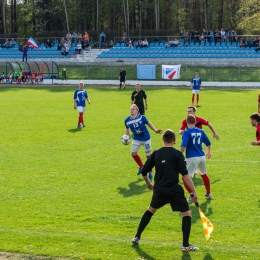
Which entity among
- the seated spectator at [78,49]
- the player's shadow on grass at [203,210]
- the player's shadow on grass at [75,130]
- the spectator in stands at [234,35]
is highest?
the spectator in stands at [234,35]

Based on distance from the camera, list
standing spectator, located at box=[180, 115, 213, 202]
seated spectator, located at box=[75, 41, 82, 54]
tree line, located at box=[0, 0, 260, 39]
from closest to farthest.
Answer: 1. standing spectator, located at box=[180, 115, 213, 202]
2. seated spectator, located at box=[75, 41, 82, 54]
3. tree line, located at box=[0, 0, 260, 39]

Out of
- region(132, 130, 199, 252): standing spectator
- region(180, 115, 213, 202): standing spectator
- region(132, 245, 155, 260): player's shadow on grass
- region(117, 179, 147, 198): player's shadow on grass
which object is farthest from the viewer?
region(117, 179, 147, 198): player's shadow on grass

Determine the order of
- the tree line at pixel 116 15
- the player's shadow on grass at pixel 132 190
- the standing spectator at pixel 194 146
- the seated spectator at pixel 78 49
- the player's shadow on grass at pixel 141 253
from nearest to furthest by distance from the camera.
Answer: the player's shadow on grass at pixel 141 253 → the standing spectator at pixel 194 146 → the player's shadow on grass at pixel 132 190 → the seated spectator at pixel 78 49 → the tree line at pixel 116 15

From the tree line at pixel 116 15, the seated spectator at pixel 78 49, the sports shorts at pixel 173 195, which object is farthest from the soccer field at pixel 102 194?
the tree line at pixel 116 15

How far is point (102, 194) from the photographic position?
42.5ft

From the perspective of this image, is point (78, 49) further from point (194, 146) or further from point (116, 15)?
point (194, 146)

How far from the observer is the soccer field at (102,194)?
30.9 ft

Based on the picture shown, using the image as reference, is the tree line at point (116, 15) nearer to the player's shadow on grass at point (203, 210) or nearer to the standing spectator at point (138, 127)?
the standing spectator at point (138, 127)

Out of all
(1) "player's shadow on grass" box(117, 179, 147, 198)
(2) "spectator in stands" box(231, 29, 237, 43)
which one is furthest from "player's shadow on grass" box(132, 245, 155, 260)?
(2) "spectator in stands" box(231, 29, 237, 43)

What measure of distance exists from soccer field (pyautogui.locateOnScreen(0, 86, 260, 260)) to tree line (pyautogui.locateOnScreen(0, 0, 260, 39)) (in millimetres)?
47717

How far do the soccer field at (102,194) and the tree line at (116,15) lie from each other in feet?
157

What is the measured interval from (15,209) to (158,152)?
14.0 ft

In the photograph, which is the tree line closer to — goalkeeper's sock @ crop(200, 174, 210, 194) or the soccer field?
the soccer field

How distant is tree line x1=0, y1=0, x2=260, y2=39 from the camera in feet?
241
